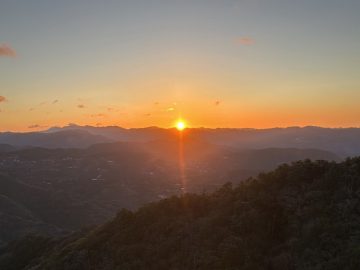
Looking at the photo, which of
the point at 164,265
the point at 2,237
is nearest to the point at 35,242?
the point at 164,265

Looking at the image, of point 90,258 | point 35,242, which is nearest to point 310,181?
point 90,258

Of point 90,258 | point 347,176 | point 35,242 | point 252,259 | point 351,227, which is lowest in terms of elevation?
point 35,242

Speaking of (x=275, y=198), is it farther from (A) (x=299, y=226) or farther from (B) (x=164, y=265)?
→ (B) (x=164, y=265)

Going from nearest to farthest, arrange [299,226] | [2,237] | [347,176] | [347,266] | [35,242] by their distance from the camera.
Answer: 1. [347,266]
2. [299,226]
3. [347,176]
4. [35,242]
5. [2,237]

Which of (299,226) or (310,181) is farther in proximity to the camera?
(310,181)

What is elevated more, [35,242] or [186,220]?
[186,220]

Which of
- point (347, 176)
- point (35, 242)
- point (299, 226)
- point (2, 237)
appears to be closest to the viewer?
point (299, 226)
